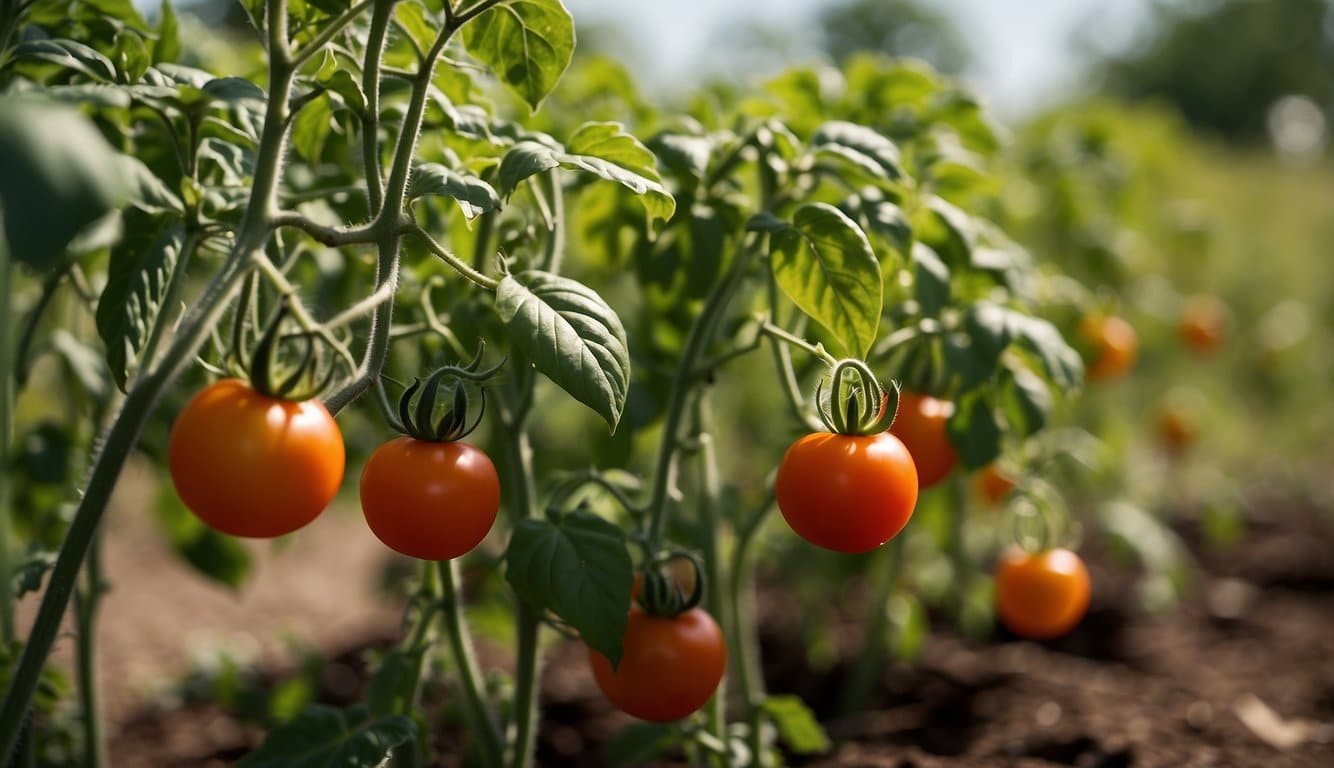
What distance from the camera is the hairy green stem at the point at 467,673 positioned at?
5.45 feet

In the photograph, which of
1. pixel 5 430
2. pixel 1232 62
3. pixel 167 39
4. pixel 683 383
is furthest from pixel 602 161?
pixel 1232 62

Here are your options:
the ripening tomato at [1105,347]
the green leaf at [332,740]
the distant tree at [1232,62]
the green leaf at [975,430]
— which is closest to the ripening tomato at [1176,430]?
the ripening tomato at [1105,347]

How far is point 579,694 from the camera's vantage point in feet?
9.70

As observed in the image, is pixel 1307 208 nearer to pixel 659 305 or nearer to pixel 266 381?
pixel 659 305

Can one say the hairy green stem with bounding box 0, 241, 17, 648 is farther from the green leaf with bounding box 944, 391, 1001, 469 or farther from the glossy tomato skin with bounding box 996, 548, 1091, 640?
the glossy tomato skin with bounding box 996, 548, 1091, 640

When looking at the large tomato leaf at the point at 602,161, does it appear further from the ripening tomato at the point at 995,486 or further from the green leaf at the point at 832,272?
the ripening tomato at the point at 995,486

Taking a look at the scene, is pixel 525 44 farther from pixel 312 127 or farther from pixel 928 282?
pixel 928 282

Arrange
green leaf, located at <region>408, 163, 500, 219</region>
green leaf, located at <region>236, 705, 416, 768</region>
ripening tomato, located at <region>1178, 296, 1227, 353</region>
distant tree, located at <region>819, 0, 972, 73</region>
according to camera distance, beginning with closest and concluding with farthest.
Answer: green leaf, located at <region>408, 163, 500, 219</region>
green leaf, located at <region>236, 705, 416, 768</region>
ripening tomato, located at <region>1178, 296, 1227, 353</region>
distant tree, located at <region>819, 0, 972, 73</region>

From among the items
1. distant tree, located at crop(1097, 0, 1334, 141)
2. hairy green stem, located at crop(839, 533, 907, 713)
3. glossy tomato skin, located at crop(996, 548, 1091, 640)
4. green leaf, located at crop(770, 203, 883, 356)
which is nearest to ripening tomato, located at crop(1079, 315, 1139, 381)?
glossy tomato skin, located at crop(996, 548, 1091, 640)

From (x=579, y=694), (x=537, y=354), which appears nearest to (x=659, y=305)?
(x=537, y=354)

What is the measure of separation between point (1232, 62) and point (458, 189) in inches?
1620

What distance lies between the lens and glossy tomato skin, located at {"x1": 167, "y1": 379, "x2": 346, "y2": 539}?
1.08m

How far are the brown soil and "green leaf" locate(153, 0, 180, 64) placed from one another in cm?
153

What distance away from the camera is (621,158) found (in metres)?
1.39
